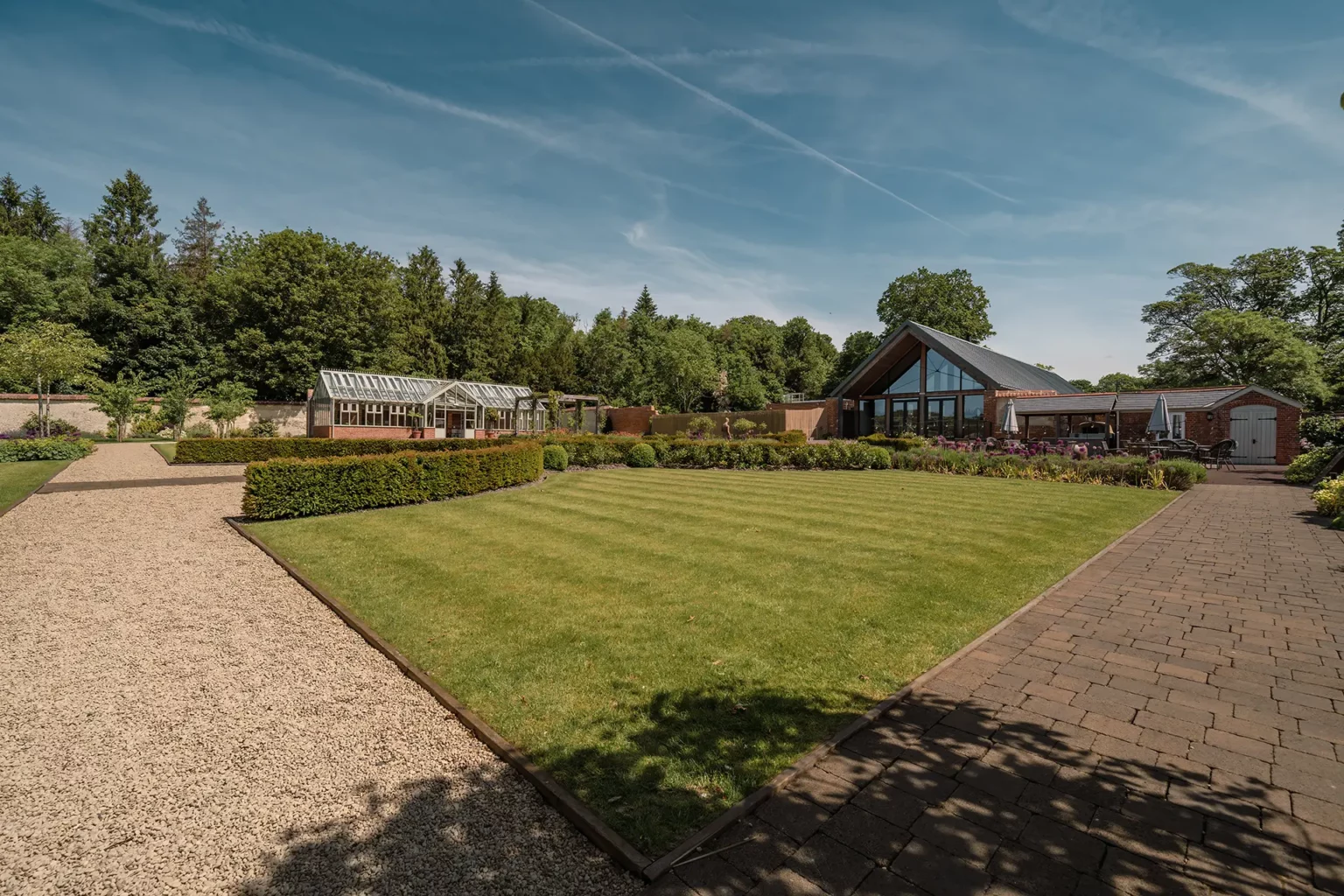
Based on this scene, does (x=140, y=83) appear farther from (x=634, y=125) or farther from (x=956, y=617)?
(x=956, y=617)

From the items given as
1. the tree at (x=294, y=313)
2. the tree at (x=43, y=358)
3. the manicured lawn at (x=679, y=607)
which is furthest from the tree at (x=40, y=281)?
the manicured lawn at (x=679, y=607)

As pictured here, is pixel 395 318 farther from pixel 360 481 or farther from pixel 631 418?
pixel 360 481

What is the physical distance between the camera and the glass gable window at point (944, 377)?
31.2 metres

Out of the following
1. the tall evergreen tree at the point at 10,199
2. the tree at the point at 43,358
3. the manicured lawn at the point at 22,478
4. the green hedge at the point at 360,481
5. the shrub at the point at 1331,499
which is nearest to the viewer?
the shrub at the point at 1331,499

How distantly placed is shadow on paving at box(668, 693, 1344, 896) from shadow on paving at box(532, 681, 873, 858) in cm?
21

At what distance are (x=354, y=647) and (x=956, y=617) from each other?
6.02 meters

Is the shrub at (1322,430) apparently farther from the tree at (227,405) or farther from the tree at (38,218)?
the tree at (38,218)

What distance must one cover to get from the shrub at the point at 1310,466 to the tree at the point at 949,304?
34527mm

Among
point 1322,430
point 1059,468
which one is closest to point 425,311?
point 1059,468

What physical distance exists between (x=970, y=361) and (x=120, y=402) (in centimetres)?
4944

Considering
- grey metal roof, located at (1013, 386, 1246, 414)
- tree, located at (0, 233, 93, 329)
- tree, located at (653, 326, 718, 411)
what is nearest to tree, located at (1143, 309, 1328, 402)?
grey metal roof, located at (1013, 386, 1246, 414)

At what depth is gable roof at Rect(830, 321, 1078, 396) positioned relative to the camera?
98.6 feet

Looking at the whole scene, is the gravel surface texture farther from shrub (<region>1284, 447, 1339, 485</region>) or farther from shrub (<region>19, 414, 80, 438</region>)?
shrub (<region>1284, 447, 1339, 485</region>)

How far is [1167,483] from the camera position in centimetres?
1516
